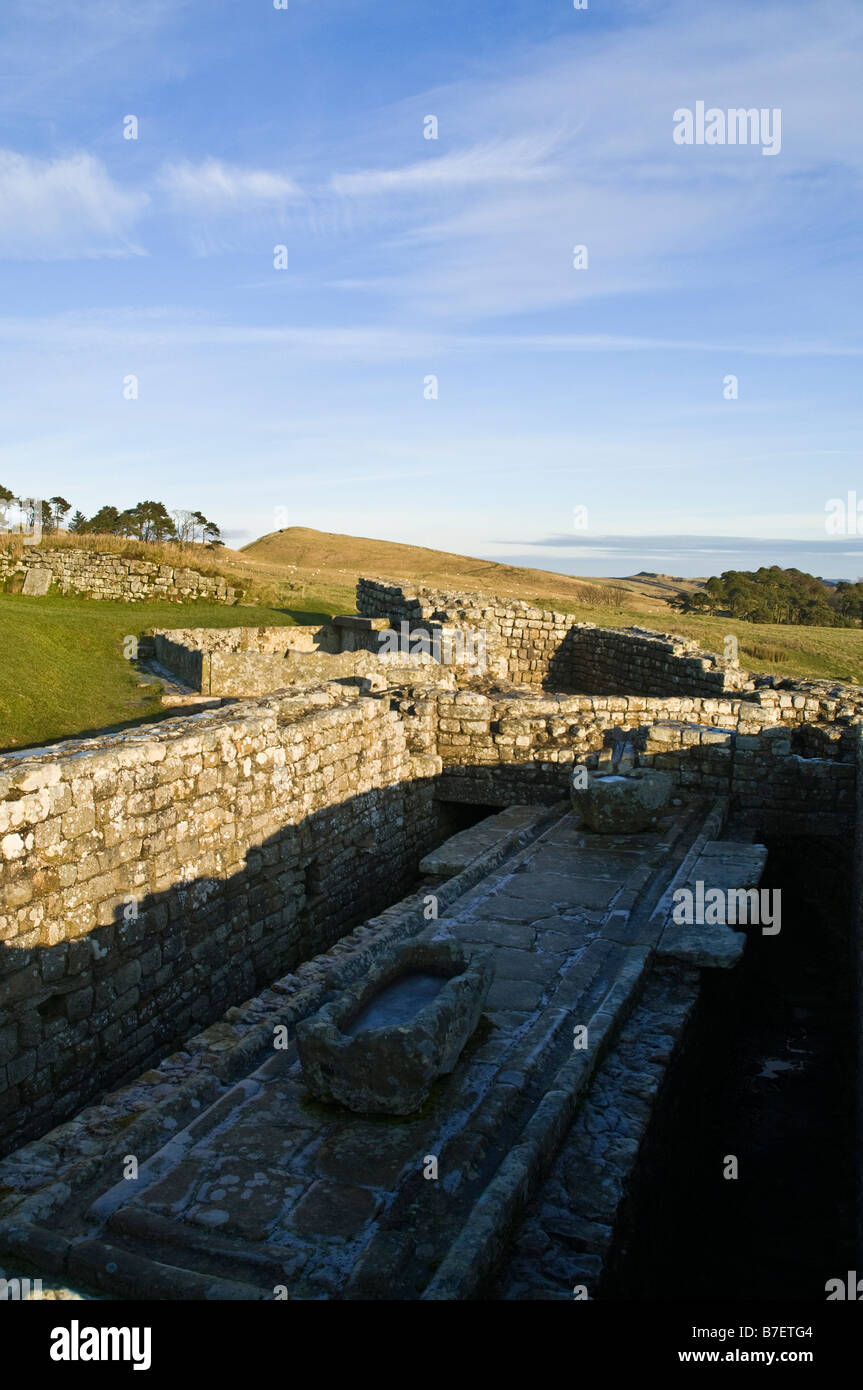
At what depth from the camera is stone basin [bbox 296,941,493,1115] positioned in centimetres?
415

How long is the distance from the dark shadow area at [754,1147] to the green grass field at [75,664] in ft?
23.5

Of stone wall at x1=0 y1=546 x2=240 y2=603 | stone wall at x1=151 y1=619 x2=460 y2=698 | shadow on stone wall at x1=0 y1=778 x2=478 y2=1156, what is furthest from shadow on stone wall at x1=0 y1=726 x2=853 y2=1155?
stone wall at x1=0 y1=546 x2=240 y2=603

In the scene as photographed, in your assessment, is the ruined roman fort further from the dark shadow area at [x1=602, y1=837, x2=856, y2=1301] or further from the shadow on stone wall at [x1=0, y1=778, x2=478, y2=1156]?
the dark shadow area at [x1=602, y1=837, x2=856, y2=1301]

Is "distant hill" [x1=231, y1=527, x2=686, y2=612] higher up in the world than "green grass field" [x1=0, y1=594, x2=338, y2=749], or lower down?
higher up

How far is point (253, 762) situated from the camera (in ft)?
23.6

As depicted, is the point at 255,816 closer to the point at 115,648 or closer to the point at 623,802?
the point at 623,802

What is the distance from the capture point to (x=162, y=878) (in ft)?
20.1

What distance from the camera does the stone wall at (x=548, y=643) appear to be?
1723 centimetres

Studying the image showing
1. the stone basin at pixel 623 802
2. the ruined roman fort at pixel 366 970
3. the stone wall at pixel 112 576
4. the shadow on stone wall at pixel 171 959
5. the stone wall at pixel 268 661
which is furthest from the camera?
the stone wall at pixel 112 576

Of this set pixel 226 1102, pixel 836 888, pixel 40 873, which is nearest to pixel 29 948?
pixel 40 873

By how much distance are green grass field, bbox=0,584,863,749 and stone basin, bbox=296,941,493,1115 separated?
615cm

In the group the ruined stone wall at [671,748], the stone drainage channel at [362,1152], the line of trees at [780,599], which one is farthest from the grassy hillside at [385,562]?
the stone drainage channel at [362,1152]

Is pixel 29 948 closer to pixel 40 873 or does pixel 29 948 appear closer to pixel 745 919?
pixel 40 873

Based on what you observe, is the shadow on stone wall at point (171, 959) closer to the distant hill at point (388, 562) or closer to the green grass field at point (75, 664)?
the green grass field at point (75, 664)
